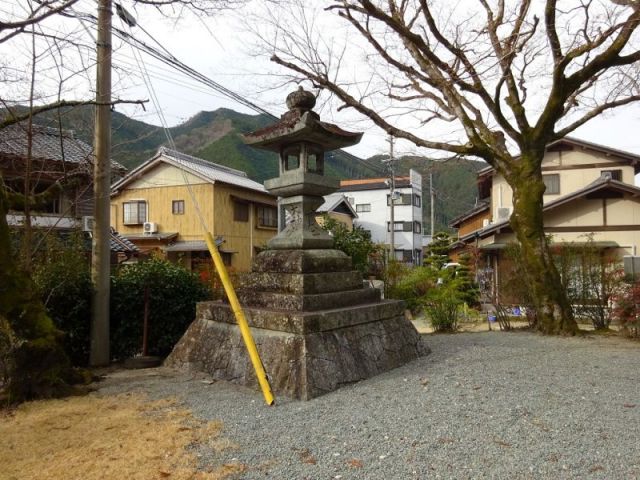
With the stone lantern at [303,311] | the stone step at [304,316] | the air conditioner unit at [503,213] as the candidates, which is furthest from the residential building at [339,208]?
the stone step at [304,316]

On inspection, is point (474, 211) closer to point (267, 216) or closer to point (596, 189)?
point (596, 189)

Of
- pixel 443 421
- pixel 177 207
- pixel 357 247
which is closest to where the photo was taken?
pixel 443 421

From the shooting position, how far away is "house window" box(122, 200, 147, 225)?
21375 millimetres

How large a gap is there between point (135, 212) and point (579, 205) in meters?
20.5

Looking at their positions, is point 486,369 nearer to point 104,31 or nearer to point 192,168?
point 104,31

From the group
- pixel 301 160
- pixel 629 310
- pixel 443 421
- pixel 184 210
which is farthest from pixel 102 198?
pixel 184 210

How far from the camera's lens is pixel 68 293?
5582mm

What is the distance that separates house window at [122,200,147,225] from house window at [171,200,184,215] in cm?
177

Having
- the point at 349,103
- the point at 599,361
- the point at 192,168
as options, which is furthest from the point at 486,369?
the point at 192,168

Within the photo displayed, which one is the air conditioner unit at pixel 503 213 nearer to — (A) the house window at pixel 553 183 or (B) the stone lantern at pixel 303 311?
(A) the house window at pixel 553 183

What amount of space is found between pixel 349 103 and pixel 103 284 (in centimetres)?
595

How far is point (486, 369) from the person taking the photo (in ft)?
15.6

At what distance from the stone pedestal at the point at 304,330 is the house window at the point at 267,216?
17368 millimetres

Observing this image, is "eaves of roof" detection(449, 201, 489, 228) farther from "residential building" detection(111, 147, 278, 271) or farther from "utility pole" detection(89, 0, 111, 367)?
"utility pole" detection(89, 0, 111, 367)
